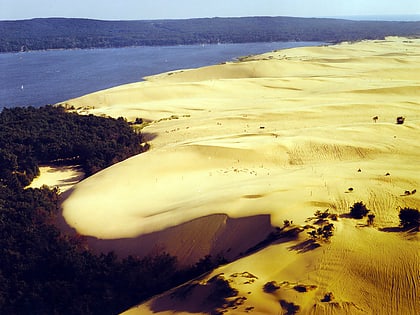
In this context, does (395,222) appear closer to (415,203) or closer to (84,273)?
(415,203)

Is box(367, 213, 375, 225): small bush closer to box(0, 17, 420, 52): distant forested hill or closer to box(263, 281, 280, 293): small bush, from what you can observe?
box(263, 281, 280, 293): small bush

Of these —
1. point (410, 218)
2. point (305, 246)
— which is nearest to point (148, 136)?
point (305, 246)

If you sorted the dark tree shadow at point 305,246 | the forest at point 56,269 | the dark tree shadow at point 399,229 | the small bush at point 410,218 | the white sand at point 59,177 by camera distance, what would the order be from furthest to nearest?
the white sand at point 59,177 → the forest at point 56,269 → the small bush at point 410,218 → the dark tree shadow at point 399,229 → the dark tree shadow at point 305,246

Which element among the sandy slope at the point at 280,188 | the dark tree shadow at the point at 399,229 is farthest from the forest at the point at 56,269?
the dark tree shadow at the point at 399,229

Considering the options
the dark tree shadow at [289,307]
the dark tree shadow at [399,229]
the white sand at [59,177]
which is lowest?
the white sand at [59,177]

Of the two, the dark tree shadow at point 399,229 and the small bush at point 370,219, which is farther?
the small bush at point 370,219

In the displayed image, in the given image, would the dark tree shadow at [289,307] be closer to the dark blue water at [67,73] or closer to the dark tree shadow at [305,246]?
the dark tree shadow at [305,246]

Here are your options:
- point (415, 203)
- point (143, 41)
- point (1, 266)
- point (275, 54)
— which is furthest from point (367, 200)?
point (143, 41)
